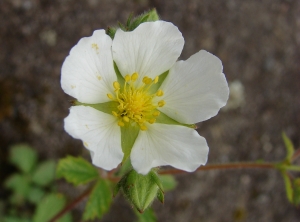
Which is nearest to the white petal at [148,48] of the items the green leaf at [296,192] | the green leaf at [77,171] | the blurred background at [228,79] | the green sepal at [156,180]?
the green sepal at [156,180]

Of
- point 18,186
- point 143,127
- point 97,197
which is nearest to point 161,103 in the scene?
point 143,127

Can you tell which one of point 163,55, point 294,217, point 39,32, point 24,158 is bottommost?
point 294,217

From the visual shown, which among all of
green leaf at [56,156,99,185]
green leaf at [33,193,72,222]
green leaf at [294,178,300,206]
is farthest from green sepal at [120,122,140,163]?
green leaf at [33,193,72,222]

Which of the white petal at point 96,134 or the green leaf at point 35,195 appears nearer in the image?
the white petal at point 96,134

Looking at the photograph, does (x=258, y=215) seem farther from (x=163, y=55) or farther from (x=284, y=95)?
(x=163, y=55)

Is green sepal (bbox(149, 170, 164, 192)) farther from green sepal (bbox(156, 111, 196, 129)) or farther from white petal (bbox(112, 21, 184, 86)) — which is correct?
white petal (bbox(112, 21, 184, 86))

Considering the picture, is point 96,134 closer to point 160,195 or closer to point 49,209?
point 160,195

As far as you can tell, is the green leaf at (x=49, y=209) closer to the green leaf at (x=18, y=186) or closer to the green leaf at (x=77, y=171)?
the green leaf at (x=18, y=186)

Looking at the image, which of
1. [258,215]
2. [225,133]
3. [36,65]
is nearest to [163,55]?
[36,65]
